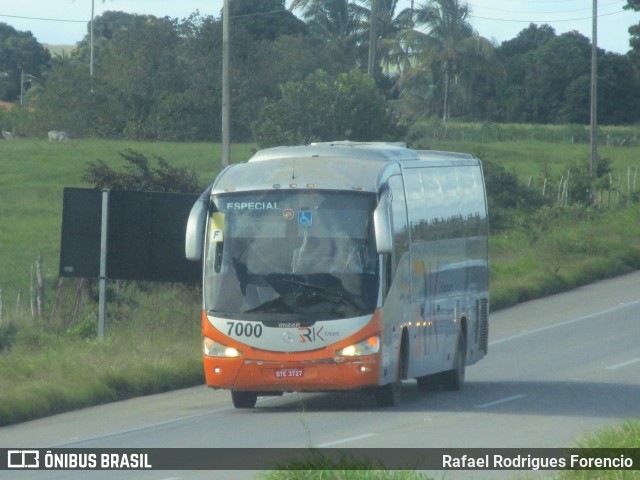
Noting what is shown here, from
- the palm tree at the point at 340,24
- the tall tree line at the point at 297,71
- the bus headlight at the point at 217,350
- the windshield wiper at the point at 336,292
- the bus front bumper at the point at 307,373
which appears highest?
the palm tree at the point at 340,24

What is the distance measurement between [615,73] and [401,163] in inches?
2733

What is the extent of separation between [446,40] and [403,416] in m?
59.2

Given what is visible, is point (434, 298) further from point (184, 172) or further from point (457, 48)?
point (457, 48)

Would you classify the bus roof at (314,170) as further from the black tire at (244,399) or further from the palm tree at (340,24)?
the palm tree at (340,24)

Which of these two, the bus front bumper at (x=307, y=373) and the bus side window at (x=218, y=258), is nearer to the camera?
the bus front bumper at (x=307, y=373)

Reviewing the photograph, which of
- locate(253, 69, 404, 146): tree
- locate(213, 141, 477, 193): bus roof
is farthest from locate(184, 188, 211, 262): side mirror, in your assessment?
locate(253, 69, 404, 146): tree

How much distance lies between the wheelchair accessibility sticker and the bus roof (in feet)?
1.10

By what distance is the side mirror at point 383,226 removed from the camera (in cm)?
1391

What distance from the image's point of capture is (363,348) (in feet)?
45.8

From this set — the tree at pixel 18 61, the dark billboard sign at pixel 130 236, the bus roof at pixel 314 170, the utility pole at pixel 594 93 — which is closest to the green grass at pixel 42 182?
the dark billboard sign at pixel 130 236

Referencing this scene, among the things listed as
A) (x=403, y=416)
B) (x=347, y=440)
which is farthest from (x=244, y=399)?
(x=347, y=440)

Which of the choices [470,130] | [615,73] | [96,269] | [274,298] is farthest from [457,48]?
[274,298]

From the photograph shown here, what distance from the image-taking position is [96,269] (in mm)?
19688

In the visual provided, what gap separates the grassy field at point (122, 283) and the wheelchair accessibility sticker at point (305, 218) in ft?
13.5
